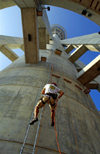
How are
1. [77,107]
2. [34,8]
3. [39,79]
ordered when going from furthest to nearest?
1. [34,8]
2. [39,79]
3. [77,107]

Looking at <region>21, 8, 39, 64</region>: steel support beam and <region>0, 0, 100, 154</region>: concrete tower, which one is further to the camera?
<region>21, 8, 39, 64</region>: steel support beam

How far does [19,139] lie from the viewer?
340cm

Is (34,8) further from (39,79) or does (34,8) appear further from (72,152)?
(72,152)

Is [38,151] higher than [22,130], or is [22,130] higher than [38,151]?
[22,130]

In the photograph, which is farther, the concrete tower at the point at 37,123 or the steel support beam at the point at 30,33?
the steel support beam at the point at 30,33

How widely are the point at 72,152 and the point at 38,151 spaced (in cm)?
94

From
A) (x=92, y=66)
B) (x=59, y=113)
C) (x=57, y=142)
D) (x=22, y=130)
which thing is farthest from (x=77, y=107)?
(x=92, y=66)

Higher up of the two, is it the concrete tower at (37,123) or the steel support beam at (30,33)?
the steel support beam at (30,33)

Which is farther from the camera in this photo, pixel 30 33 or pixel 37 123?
→ pixel 30 33

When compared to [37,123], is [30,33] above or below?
above

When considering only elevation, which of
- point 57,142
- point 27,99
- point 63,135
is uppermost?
point 27,99

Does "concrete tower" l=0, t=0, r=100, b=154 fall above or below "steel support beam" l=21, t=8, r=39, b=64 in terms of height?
below

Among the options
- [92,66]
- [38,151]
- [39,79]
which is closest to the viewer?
[38,151]

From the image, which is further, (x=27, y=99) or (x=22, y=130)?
(x=27, y=99)
